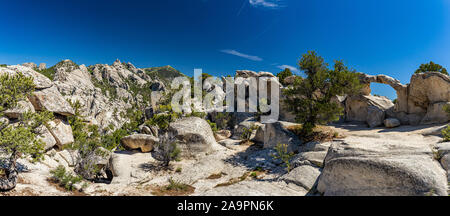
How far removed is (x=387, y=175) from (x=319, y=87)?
13270mm

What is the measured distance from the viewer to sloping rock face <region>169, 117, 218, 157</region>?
686 inches

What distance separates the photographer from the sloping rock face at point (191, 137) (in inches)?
686

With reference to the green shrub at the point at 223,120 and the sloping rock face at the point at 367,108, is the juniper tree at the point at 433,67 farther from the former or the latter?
the green shrub at the point at 223,120

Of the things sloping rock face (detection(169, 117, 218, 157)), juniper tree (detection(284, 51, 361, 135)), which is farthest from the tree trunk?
juniper tree (detection(284, 51, 361, 135))

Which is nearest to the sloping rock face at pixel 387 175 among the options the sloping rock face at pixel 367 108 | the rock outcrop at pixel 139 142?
the rock outcrop at pixel 139 142

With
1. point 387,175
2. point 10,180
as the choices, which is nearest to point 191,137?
point 10,180

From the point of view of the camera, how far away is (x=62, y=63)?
12644 centimetres

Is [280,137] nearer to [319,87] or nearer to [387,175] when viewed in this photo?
[319,87]

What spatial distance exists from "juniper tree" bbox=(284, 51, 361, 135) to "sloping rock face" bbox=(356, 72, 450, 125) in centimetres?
1119

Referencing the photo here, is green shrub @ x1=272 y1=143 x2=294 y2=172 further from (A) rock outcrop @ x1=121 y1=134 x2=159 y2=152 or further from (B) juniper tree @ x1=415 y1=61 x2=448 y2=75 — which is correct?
(B) juniper tree @ x1=415 y1=61 x2=448 y2=75

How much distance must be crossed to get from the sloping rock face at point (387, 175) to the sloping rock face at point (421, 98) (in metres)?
18.6
